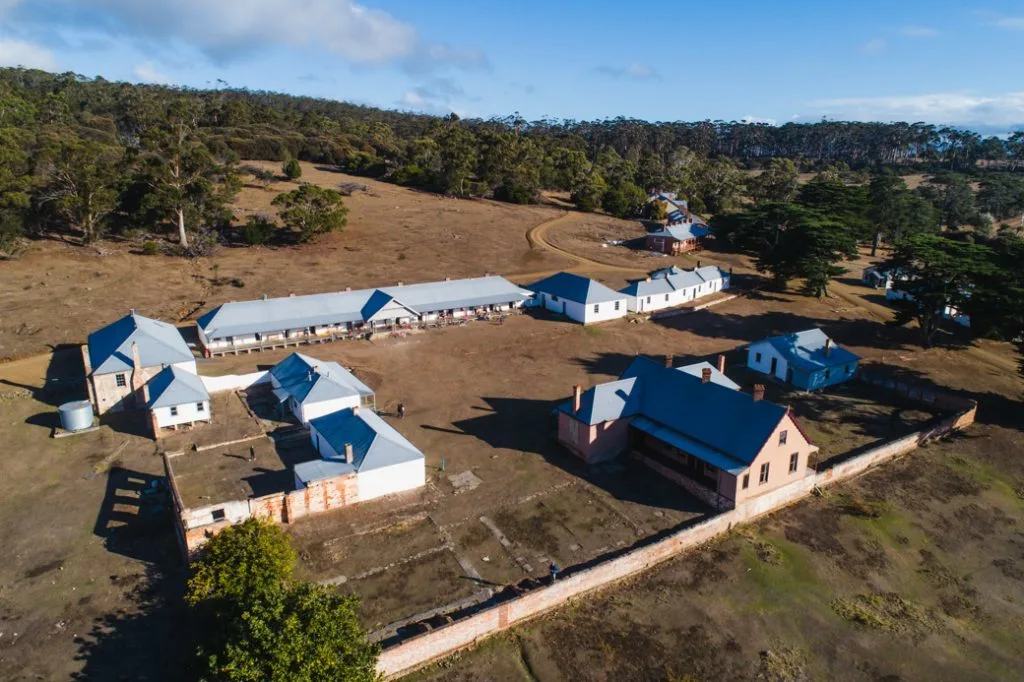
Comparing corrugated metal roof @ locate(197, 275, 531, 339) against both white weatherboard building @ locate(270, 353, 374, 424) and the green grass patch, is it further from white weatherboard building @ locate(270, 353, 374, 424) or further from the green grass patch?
the green grass patch

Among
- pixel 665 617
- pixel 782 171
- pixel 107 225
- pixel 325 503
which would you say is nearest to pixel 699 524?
pixel 665 617

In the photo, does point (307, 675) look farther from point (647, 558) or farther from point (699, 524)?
point (699, 524)

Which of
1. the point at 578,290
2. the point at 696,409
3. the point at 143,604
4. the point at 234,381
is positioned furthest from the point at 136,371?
the point at 578,290

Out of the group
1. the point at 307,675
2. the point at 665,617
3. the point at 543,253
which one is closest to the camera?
the point at 307,675

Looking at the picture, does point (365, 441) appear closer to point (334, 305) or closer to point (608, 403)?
point (608, 403)

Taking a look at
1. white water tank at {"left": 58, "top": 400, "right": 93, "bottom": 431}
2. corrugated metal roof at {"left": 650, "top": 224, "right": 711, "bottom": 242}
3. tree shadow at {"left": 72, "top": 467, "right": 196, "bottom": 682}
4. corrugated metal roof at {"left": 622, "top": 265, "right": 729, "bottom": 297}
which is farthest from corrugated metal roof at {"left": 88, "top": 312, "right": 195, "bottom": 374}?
corrugated metal roof at {"left": 650, "top": 224, "right": 711, "bottom": 242}

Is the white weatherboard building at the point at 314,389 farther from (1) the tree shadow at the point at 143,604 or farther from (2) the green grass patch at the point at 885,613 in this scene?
(2) the green grass patch at the point at 885,613

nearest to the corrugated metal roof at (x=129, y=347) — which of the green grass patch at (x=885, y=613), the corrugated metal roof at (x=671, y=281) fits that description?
the green grass patch at (x=885, y=613)

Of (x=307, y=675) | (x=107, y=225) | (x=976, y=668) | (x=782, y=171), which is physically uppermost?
(x=782, y=171)
